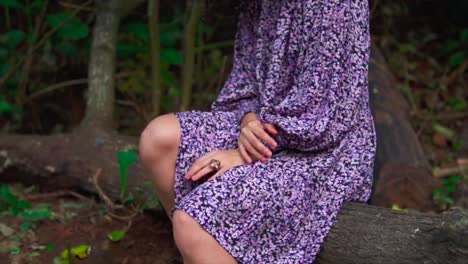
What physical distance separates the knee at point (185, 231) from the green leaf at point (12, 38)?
6.45ft

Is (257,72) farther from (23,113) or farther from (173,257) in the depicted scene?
→ (23,113)

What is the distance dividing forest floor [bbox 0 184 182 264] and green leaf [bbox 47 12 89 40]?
0.93m

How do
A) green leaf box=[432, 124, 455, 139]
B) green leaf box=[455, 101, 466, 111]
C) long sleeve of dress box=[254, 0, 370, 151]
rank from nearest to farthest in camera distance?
long sleeve of dress box=[254, 0, 370, 151]
green leaf box=[432, 124, 455, 139]
green leaf box=[455, 101, 466, 111]

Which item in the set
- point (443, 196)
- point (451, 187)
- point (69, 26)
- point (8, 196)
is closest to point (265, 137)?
point (443, 196)

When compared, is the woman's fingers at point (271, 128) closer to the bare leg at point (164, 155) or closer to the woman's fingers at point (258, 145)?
the woman's fingers at point (258, 145)

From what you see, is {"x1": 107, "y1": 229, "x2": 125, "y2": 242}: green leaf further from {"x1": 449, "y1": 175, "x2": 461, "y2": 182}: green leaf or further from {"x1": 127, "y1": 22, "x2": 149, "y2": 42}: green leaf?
{"x1": 449, "y1": 175, "x2": 461, "y2": 182}: green leaf

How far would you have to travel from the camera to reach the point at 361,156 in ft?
6.79

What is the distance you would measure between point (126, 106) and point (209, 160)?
2.30 metres

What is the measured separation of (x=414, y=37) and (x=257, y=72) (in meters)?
2.73

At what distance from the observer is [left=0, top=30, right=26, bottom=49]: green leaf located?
341 centimetres

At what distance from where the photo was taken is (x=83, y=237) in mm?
2672

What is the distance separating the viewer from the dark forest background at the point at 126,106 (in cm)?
268

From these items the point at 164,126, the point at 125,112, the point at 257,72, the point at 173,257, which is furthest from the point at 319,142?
the point at 125,112

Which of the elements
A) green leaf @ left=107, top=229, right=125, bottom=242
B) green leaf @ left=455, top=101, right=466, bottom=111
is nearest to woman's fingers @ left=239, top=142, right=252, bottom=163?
green leaf @ left=107, top=229, right=125, bottom=242
